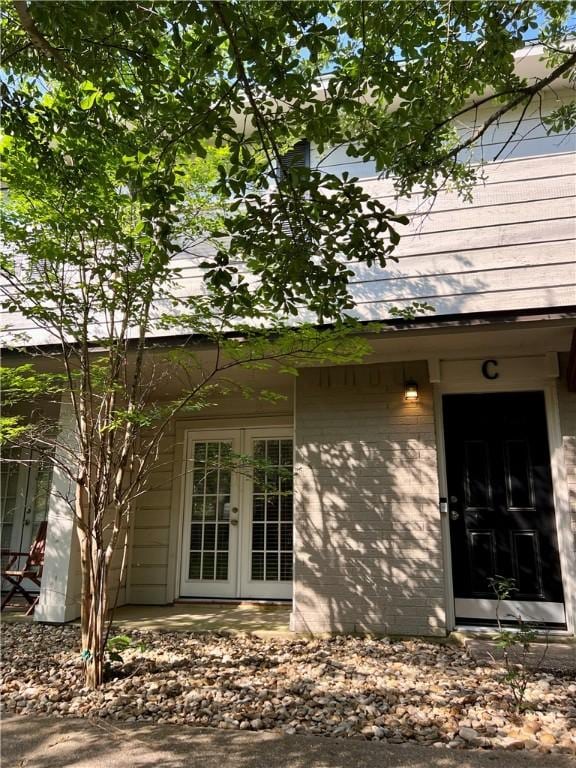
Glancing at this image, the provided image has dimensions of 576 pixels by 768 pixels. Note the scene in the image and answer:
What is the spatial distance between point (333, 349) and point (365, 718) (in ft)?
7.76

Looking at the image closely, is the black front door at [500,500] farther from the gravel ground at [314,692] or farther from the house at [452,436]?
the gravel ground at [314,692]

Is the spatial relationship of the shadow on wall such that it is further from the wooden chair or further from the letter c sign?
the wooden chair

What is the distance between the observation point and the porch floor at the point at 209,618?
200 inches

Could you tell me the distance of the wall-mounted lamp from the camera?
5.14 m

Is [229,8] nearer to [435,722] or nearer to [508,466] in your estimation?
[435,722]

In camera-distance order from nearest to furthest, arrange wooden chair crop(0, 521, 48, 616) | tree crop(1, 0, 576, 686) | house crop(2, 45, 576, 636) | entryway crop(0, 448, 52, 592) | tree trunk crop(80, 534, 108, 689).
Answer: tree crop(1, 0, 576, 686) → tree trunk crop(80, 534, 108, 689) → house crop(2, 45, 576, 636) → wooden chair crop(0, 521, 48, 616) → entryway crop(0, 448, 52, 592)

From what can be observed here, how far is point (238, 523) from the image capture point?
6.51m

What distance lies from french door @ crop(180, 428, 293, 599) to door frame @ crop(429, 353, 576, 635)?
78.8 inches

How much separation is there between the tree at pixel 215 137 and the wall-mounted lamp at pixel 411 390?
1.34 meters

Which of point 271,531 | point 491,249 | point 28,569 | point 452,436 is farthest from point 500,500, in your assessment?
point 28,569

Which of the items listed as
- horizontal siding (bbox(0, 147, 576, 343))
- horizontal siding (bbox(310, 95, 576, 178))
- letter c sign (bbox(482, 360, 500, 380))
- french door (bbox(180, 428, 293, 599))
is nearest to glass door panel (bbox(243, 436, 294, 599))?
french door (bbox(180, 428, 293, 599))

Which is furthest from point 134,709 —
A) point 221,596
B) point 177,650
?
point 221,596

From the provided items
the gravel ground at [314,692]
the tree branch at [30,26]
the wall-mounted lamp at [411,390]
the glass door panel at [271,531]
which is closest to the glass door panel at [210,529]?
the glass door panel at [271,531]

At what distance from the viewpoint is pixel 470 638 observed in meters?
4.53
